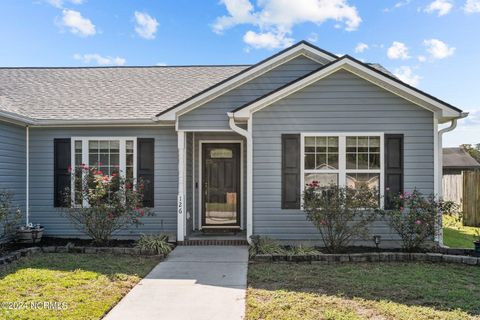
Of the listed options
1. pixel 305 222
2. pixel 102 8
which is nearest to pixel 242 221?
pixel 305 222

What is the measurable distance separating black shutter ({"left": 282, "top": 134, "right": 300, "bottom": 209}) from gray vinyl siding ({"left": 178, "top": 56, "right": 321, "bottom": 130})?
4.73ft

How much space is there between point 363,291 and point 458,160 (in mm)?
27702

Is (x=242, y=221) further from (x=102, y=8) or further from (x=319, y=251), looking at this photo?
(x=102, y=8)

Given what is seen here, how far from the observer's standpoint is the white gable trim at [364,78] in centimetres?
748

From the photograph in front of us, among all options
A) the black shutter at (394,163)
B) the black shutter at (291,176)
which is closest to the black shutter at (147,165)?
the black shutter at (291,176)

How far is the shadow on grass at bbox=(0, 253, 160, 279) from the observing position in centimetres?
602

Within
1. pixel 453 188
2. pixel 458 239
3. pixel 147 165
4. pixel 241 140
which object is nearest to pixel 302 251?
pixel 241 140

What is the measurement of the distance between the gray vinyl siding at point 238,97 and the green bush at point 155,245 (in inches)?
97.4

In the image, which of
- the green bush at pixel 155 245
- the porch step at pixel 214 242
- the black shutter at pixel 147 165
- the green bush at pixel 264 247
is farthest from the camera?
the black shutter at pixel 147 165

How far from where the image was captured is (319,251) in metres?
7.23

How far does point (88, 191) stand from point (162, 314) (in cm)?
438

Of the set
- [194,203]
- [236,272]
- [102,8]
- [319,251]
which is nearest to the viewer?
[236,272]

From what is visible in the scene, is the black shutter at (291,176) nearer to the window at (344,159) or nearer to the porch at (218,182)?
the window at (344,159)

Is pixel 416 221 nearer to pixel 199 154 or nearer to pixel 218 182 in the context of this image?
pixel 218 182
